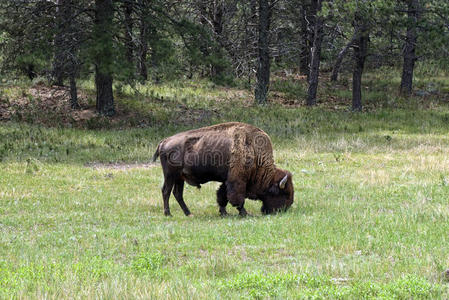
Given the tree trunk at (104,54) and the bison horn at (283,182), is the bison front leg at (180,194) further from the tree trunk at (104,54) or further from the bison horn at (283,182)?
the tree trunk at (104,54)

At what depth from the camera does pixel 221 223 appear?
997cm

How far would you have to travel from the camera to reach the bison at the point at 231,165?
11.0 meters

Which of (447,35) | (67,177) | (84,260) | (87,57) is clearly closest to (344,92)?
(447,35)

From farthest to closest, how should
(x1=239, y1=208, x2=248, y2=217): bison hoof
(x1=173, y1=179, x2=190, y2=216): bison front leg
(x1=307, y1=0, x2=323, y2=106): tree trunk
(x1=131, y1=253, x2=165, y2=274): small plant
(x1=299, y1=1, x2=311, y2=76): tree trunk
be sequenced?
(x1=299, y1=1, x2=311, y2=76): tree trunk, (x1=307, y1=0, x2=323, y2=106): tree trunk, (x1=173, y1=179, x2=190, y2=216): bison front leg, (x1=239, y1=208, x2=248, y2=217): bison hoof, (x1=131, y1=253, x2=165, y2=274): small plant

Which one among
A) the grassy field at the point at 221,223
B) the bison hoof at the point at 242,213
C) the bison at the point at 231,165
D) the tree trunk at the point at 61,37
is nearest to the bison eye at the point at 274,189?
the bison at the point at 231,165

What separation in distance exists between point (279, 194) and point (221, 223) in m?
1.65

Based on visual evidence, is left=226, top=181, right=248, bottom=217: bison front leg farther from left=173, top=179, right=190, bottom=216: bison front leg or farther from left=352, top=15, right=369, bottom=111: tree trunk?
left=352, top=15, right=369, bottom=111: tree trunk

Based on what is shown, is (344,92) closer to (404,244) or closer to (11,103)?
(11,103)

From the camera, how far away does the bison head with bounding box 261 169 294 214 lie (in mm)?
11008

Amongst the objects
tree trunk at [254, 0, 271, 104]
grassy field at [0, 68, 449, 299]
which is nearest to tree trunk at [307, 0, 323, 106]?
tree trunk at [254, 0, 271, 104]

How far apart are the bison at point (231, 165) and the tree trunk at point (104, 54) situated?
10194 mm

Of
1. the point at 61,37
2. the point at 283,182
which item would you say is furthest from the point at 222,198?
the point at 61,37

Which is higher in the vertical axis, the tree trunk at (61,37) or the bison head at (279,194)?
the tree trunk at (61,37)

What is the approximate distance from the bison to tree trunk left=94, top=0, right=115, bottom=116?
10194 millimetres
